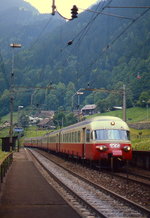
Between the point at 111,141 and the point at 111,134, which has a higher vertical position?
the point at 111,134

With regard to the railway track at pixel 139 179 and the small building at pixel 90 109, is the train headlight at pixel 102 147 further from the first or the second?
the small building at pixel 90 109

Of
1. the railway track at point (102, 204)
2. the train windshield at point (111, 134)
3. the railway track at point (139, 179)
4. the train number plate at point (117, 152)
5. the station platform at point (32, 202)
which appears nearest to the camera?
the station platform at point (32, 202)

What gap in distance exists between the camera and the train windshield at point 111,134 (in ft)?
75.5

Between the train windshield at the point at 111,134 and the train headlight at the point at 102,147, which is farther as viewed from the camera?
the train windshield at the point at 111,134

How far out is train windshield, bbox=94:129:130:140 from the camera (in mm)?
23016

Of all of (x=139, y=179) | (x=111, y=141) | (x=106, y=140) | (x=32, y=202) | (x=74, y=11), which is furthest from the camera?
(x=106, y=140)

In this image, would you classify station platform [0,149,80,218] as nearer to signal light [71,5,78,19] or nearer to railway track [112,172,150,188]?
railway track [112,172,150,188]

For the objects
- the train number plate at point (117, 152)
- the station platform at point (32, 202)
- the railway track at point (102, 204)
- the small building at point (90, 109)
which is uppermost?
the small building at point (90, 109)

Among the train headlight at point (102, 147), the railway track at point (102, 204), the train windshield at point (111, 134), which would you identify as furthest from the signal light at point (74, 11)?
the train windshield at point (111, 134)

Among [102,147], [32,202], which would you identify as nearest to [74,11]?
[32,202]

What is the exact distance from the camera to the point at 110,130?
23.4 m

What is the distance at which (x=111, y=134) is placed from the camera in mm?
23188

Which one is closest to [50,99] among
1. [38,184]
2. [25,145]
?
[25,145]

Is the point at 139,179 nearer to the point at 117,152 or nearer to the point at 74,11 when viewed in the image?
the point at 117,152
